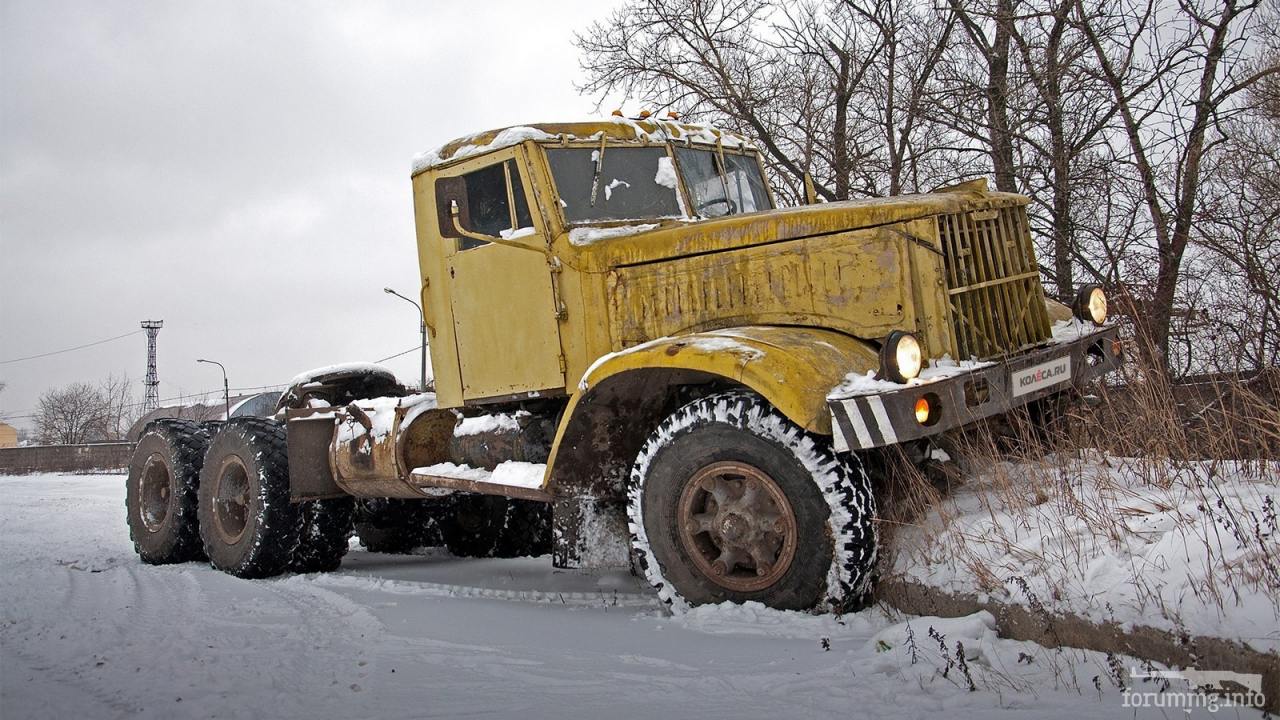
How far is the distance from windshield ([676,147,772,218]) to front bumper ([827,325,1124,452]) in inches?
84.2

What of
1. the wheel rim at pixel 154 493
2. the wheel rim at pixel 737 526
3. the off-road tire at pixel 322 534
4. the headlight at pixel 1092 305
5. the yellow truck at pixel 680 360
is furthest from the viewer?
the wheel rim at pixel 154 493

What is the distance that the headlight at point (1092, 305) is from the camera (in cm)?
543

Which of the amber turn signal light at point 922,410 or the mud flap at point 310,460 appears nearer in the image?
the amber turn signal light at point 922,410

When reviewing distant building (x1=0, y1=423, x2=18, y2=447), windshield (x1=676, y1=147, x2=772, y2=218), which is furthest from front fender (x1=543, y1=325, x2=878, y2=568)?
distant building (x1=0, y1=423, x2=18, y2=447)

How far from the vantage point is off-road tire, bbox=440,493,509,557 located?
7938mm

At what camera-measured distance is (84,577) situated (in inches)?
272

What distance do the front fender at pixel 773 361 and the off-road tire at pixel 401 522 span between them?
3.96 m

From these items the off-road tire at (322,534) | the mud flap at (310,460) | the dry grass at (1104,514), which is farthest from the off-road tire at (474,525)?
the dry grass at (1104,514)

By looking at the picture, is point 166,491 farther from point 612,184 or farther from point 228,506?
point 612,184

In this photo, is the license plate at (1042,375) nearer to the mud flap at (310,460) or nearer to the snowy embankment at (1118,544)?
the snowy embankment at (1118,544)

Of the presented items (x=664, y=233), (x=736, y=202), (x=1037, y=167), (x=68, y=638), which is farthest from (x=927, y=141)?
(x=68, y=638)

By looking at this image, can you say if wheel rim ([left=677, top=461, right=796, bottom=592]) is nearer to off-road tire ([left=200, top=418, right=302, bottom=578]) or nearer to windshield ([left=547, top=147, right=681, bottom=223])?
windshield ([left=547, top=147, right=681, bottom=223])

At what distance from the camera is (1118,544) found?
145 inches

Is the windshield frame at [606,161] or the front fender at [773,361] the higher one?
the windshield frame at [606,161]
